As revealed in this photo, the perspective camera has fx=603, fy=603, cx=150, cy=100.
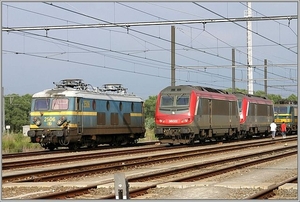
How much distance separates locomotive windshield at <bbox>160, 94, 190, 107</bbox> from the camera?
3184 cm

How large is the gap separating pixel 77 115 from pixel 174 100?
6.05 meters

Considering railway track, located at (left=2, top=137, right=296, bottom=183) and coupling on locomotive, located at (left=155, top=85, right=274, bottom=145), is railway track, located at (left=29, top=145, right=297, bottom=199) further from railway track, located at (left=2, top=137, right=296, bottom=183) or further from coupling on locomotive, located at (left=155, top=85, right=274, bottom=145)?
coupling on locomotive, located at (left=155, top=85, right=274, bottom=145)

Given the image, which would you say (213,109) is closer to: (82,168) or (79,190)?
(82,168)

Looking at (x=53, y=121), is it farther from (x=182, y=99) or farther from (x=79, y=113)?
(x=182, y=99)

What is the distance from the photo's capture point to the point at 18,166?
20125mm

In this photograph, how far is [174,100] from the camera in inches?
1266

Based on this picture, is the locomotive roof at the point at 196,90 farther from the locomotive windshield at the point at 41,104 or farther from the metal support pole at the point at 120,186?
the metal support pole at the point at 120,186

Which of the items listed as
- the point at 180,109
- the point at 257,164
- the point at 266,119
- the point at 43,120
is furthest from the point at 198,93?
the point at 266,119

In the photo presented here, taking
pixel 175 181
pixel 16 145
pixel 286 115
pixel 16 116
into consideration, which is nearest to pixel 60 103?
pixel 16 145

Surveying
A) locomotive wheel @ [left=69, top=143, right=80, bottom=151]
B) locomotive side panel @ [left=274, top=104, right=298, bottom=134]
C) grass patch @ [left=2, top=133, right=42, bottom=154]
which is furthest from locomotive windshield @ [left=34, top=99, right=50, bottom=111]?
locomotive side panel @ [left=274, top=104, right=298, bottom=134]

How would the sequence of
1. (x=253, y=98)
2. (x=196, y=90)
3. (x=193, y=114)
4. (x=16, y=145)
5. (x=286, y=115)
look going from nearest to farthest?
(x=193, y=114) < (x=196, y=90) < (x=16, y=145) < (x=253, y=98) < (x=286, y=115)

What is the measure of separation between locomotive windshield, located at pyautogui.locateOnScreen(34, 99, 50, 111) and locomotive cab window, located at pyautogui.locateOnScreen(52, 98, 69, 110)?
13.5 inches

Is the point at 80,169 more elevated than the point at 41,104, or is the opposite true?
the point at 41,104

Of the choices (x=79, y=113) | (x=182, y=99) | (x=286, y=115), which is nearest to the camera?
(x=79, y=113)
